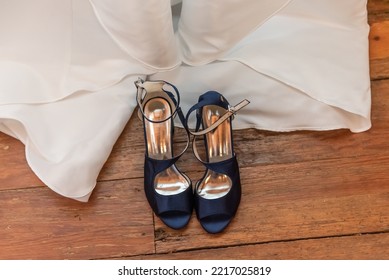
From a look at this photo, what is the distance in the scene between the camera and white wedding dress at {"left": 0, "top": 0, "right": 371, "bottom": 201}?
110cm

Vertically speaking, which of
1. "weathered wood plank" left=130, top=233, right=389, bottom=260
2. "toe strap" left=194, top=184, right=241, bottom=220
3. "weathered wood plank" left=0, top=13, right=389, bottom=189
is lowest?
"weathered wood plank" left=130, top=233, right=389, bottom=260

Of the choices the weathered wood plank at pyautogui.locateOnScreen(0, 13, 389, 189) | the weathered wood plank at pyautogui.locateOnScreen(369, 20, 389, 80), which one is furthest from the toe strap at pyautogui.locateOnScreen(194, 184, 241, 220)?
the weathered wood plank at pyautogui.locateOnScreen(369, 20, 389, 80)

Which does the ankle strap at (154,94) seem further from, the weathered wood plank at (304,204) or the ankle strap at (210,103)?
the weathered wood plank at (304,204)

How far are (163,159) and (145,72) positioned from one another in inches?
7.9

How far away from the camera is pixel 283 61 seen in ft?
3.77

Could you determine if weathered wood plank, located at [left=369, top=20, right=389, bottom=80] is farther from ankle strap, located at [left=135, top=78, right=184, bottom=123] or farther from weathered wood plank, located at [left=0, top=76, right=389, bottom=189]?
ankle strap, located at [left=135, top=78, right=184, bottom=123]

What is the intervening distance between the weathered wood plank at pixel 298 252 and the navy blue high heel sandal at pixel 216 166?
56mm

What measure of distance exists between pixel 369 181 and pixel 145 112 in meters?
0.52

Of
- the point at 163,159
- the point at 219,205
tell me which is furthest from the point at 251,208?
the point at 163,159

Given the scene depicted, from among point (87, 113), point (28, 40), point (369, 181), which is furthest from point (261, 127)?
point (28, 40)

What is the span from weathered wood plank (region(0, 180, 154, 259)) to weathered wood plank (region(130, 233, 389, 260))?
0.06 metres

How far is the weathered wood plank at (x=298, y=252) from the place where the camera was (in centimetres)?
108

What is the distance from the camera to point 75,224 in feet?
Answer: 3.62

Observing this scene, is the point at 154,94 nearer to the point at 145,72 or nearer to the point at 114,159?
the point at 145,72
